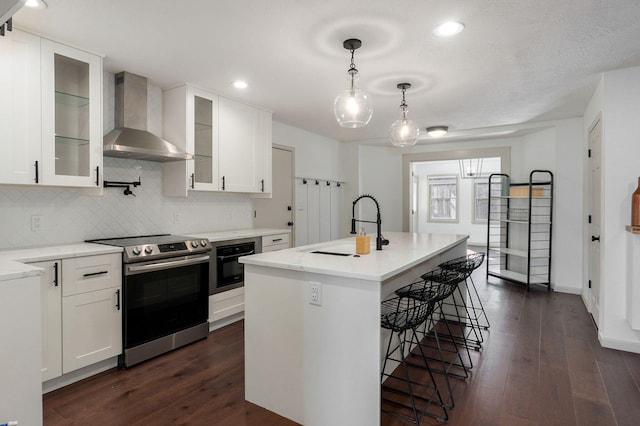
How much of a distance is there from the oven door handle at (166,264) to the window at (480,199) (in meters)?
8.31

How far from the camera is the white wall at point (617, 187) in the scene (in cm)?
306

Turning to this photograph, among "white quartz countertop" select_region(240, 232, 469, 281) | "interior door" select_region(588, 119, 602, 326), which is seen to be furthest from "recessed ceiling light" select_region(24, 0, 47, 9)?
"interior door" select_region(588, 119, 602, 326)

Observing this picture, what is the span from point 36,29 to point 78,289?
5.84ft

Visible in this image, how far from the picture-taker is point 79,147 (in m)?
2.73

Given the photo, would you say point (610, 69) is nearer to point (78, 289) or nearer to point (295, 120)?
point (295, 120)

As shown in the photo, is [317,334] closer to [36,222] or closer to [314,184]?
[36,222]

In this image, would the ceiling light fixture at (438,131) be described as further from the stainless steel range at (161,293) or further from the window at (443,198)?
the window at (443,198)

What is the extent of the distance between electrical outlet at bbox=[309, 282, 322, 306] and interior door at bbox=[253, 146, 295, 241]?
287 centimetres

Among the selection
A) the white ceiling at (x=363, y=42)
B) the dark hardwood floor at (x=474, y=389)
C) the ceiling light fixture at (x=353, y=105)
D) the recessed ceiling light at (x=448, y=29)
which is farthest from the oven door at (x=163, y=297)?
the recessed ceiling light at (x=448, y=29)

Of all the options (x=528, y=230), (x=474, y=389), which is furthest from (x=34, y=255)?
(x=528, y=230)

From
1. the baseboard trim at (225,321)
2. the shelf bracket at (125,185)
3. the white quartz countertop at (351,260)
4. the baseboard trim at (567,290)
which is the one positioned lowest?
the baseboard trim at (225,321)

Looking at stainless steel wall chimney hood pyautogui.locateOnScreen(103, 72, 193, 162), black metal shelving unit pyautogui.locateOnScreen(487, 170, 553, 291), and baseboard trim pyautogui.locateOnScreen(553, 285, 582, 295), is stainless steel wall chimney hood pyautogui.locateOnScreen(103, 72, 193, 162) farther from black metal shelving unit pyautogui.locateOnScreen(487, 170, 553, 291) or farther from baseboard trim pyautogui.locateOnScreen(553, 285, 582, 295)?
baseboard trim pyautogui.locateOnScreen(553, 285, 582, 295)

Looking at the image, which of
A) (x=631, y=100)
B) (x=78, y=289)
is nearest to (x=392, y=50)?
(x=631, y=100)

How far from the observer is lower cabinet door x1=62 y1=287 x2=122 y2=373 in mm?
2441
